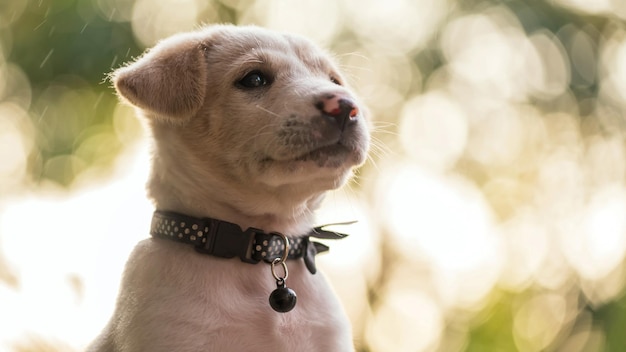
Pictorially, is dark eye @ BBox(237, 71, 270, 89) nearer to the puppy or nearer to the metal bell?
Answer: the puppy

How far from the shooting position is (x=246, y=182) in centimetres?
179

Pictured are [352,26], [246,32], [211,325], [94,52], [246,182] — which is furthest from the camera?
[352,26]

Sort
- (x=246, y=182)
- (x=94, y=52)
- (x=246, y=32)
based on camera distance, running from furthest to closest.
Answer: (x=94, y=52) < (x=246, y=32) < (x=246, y=182)

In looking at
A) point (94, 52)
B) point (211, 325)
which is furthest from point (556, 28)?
point (211, 325)

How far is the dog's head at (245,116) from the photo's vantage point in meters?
1.71

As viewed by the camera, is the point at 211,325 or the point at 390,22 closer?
the point at 211,325

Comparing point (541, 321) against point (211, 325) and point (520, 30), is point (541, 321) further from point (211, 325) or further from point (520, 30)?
point (211, 325)

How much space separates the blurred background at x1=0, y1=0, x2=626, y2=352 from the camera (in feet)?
12.5

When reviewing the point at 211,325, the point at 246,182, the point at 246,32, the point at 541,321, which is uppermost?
the point at 246,32

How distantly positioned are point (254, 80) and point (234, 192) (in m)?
0.26

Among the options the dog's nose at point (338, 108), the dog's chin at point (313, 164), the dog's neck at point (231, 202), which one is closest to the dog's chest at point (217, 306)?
the dog's neck at point (231, 202)

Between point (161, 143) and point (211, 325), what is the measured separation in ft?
1.58

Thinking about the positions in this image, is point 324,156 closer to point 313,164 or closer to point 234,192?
point 313,164

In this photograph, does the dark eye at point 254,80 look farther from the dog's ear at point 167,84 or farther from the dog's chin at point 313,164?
the dog's chin at point 313,164
